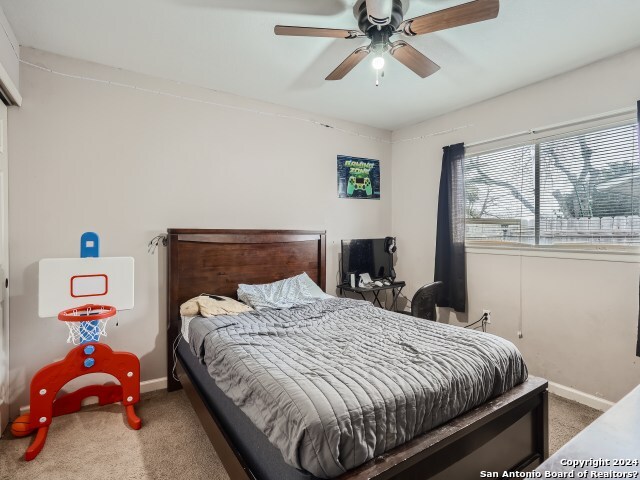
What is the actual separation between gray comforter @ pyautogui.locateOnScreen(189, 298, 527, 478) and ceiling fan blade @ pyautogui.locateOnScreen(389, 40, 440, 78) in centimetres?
171

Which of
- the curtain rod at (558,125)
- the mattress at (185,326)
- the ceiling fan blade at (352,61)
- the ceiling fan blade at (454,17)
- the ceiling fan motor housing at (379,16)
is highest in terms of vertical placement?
the ceiling fan motor housing at (379,16)

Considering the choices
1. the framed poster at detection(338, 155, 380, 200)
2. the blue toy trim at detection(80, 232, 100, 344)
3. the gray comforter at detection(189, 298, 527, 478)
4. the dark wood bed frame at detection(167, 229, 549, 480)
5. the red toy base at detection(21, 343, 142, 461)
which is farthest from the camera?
the framed poster at detection(338, 155, 380, 200)

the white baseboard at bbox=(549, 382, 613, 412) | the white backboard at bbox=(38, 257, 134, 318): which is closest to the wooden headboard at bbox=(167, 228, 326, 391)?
the white backboard at bbox=(38, 257, 134, 318)

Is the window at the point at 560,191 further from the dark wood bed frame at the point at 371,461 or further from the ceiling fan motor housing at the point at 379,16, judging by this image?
the ceiling fan motor housing at the point at 379,16

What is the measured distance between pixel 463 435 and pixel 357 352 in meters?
0.60

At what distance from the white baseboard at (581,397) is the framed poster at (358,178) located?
2596 mm

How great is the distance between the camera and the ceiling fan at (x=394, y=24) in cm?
161

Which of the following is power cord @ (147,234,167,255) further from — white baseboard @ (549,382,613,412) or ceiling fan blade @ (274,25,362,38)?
white baseboard @ (549,382,613,412)

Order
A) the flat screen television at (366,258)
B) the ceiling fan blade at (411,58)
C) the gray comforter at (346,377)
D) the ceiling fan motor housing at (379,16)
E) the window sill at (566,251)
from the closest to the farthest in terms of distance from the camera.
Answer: the gray comforter at (346,377) < the ceiling fan motor housing at (379,16) < the ceiling fan blade at (411,58) < the window sill at (566,251) < the flat screen television at (366,258)

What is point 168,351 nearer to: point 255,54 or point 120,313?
point 120,313

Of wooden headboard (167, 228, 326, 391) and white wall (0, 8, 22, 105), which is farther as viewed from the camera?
wooden headboard (167, 228, 326, 391)

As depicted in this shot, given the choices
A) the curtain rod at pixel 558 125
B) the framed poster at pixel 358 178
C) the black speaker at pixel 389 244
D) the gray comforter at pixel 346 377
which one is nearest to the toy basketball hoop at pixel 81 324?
the gray comforter at pixel 346 377

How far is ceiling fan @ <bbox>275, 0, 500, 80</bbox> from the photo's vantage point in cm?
161

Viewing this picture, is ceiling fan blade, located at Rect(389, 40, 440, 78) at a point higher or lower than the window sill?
higher
